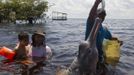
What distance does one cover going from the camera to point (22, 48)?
1063 centimetres

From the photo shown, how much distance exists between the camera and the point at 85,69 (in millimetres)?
5512

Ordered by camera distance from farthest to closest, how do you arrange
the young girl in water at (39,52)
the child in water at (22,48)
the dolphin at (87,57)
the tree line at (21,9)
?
the tree line at (21,9), the young girl in water at (39,52), the child in water at (22,48), the dolphin at (87,57)

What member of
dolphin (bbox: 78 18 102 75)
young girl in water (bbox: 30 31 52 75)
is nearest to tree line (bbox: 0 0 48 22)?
young girl in water (bbox: 30 31 52 75)

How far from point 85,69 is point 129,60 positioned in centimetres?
910

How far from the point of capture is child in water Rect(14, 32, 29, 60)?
10219 millimetres

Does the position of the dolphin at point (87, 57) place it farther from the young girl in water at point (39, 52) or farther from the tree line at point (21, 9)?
the tree line at point (21, 9)

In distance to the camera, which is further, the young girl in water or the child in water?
the young girl in water

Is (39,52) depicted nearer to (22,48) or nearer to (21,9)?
(22,48)

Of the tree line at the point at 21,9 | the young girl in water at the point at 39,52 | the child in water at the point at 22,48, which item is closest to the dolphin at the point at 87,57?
the child in water at the point at 22,48

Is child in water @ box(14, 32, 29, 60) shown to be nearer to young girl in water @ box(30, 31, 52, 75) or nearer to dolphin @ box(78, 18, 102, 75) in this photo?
young girl in water @ box(30, 31, 52, 75)

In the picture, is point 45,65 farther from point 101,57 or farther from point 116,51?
point 101,57

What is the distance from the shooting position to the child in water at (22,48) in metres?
10.2

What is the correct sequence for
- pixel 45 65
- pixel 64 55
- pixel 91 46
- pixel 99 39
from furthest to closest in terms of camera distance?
1. pixel 64 55
2. pixel 45 65
3. pixel 99 39
4. pixel 91 46

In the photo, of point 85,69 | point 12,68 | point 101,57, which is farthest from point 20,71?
point 85,69
